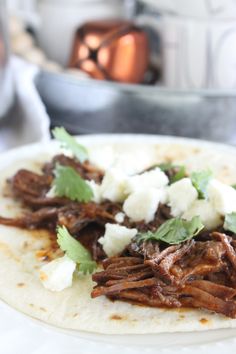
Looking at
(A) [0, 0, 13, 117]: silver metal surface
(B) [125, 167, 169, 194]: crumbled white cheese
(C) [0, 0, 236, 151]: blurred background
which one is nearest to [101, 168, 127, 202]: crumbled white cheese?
(B) [125, 167, 169, 194]: crumbled white cheese

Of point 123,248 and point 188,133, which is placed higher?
point 123,248

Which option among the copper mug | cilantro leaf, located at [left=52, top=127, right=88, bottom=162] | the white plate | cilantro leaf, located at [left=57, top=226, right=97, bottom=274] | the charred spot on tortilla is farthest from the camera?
the copper mug

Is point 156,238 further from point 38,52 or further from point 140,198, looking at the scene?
point 38,52

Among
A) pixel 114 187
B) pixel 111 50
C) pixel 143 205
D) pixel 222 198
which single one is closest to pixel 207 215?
pixel 222 198

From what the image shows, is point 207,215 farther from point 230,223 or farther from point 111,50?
point 111,50

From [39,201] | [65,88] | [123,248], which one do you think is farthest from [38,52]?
[123,248]

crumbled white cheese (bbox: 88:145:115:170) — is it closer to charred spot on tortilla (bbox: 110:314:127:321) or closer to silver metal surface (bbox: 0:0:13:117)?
charred spot on tortilla (bbox: 110:314:127:321)

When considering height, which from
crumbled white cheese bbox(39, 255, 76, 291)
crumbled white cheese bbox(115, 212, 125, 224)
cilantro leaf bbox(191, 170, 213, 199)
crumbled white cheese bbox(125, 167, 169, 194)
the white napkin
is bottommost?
the white napkin
